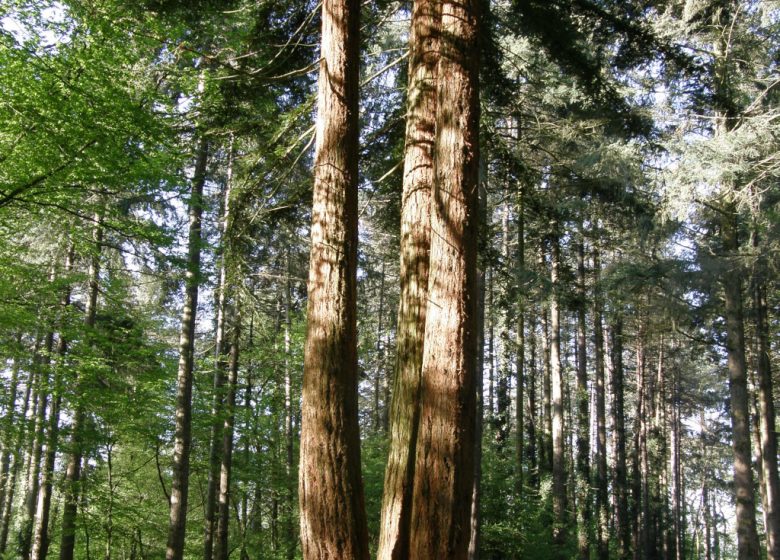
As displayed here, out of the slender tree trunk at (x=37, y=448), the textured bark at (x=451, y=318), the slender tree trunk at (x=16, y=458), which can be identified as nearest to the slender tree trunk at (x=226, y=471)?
the slender tree trunk at (x=37, y=448)

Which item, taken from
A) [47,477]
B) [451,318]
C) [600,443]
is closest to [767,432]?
[600,443]

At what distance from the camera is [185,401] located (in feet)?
36.2

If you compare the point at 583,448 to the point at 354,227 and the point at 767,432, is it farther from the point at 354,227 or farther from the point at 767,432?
the point at 354,227

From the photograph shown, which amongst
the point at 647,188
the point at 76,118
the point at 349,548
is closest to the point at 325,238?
the point at 349,548

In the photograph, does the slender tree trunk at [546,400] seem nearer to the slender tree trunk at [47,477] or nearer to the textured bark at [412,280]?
the slender tree trunk at [47,477]

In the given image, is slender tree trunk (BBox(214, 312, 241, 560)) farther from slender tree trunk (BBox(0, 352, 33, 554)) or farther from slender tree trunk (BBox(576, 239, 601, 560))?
slender tree trunk (BBox(576, 239, 601, 560))

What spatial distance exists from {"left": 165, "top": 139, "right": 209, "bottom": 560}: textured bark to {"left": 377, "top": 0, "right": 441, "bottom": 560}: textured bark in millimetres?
6815

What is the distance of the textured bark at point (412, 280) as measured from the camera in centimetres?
351

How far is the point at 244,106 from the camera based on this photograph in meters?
6.34

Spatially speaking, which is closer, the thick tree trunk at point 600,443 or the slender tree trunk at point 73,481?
the slender tree trunk at point 73,481

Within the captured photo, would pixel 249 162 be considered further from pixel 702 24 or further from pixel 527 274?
pixel 702 24

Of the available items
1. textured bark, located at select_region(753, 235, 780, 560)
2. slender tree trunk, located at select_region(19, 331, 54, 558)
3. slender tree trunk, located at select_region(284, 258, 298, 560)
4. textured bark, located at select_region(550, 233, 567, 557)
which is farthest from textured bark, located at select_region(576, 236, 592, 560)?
slender tree trunk, located at select_region(19, 331, 54, 558)

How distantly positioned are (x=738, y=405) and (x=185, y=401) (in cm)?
1084

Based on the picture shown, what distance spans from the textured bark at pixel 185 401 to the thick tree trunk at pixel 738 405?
33.2 ft
